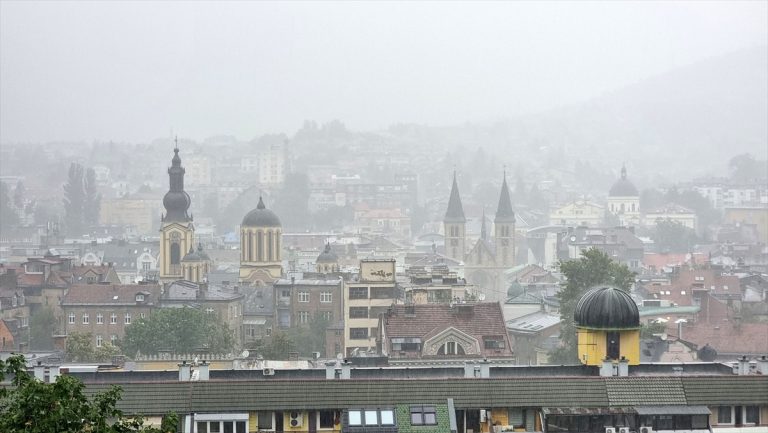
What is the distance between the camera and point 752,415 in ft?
95.6

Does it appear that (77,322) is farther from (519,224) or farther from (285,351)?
(519,224)

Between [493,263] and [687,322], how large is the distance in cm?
5766

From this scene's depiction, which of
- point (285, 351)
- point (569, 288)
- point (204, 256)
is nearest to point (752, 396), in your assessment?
point (285, 351)

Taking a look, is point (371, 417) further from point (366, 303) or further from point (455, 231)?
point (455, 231)

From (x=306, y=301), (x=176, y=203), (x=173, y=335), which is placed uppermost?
(x=176, y=203)

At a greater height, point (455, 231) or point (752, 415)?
point (455, 231)

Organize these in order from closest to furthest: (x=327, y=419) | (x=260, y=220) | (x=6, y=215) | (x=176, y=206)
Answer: (x=327, y=419), (x=260, y=220), (x=176, y=206), (x=6, y=215)

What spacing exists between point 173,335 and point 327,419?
35.3 m

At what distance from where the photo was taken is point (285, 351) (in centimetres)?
5819

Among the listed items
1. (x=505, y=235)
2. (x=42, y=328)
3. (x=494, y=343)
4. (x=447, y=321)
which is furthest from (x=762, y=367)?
(x=505, y=235)

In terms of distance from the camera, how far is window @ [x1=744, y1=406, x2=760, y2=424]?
29.1m

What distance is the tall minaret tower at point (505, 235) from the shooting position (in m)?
122

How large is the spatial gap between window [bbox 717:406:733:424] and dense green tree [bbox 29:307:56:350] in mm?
46104

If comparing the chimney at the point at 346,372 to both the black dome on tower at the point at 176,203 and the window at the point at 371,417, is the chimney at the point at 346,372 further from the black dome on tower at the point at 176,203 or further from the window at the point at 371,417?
the black dome on tower at the point at 176,203
